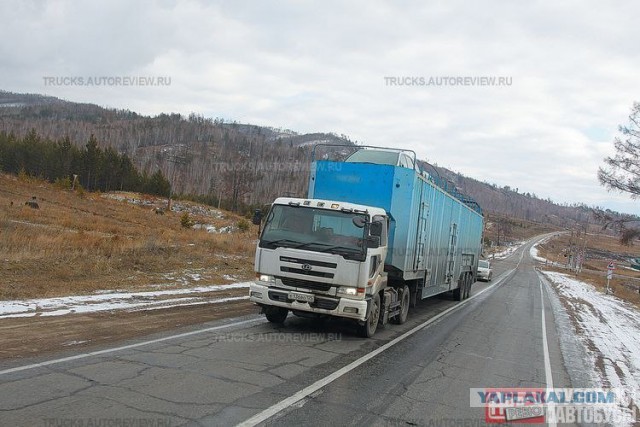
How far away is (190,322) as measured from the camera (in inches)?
390

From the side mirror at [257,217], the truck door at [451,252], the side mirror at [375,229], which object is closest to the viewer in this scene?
the side mirror at [375,229]

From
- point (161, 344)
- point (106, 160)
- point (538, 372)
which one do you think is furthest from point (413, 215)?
point (106, 160)

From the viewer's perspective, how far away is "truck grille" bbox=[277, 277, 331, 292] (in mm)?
8891

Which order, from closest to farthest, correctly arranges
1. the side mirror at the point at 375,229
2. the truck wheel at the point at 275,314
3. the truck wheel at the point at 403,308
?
the side mirror at the point at 375,229, the truck wheel at the point at 275,314, the truck wheel at the point at 403,308

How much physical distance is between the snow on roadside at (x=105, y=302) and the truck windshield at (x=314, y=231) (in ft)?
12.5

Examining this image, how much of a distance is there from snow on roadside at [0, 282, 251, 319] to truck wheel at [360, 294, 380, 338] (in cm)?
475

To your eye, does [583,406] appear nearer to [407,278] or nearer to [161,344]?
[407,278]

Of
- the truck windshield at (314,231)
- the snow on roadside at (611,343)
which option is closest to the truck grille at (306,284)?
the truck windshield at (314,231)

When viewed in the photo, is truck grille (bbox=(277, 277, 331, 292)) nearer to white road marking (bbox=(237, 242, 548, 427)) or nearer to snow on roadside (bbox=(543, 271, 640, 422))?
white road marking (bbox=(237, 242, 548, 427))

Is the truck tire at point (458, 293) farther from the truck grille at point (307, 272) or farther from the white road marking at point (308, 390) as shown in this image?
the truck grille at point (307, 272)

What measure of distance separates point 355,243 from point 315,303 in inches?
50.0

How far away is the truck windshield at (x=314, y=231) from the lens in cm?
896

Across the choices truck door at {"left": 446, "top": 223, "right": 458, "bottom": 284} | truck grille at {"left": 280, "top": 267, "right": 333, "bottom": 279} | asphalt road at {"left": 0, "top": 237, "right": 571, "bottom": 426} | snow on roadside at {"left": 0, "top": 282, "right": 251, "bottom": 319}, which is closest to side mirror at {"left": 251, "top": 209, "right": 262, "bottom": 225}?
truck grille at {"left": 280, "top": 267, "right": 333, "bottom": 279}

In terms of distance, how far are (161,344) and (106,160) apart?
86059mm
